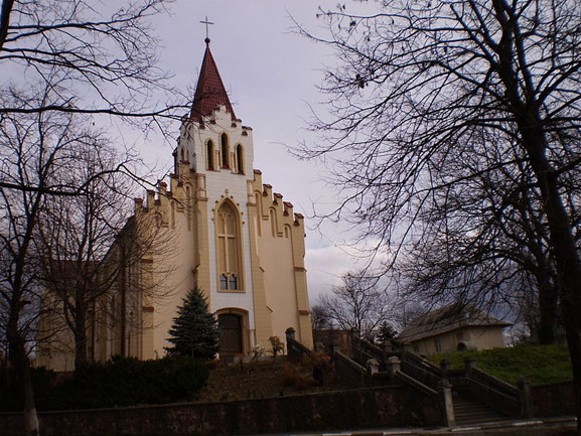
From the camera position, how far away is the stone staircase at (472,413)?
1871 centimetres

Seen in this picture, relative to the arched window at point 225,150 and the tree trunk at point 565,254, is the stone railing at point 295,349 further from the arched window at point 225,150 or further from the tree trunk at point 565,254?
the tree trunk at point 565,254

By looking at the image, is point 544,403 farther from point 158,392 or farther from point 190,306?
point 190,306

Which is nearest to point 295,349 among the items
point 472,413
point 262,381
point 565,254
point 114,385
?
point 262,381

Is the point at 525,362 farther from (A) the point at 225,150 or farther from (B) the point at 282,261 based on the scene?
(A) the point at 225,150

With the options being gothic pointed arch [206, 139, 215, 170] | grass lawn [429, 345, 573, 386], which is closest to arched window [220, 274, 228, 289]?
gothic pointed arch [206, 139, 215, 170]

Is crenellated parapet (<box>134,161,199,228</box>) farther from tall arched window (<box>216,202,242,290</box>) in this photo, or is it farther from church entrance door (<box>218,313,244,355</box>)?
church entrance door (<box>218,313,244,355</box>)

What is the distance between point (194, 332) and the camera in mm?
30000

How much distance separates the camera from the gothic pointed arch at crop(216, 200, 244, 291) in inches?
1417

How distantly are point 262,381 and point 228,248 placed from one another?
13.7 m

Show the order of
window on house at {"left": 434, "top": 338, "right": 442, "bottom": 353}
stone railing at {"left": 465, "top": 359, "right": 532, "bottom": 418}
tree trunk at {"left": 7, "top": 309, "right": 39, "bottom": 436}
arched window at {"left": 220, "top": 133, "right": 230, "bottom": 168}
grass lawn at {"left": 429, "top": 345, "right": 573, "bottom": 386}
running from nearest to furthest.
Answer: tree trunk at {"left": 7, "top": 309, "right": 39, "bottom": 436}
stone railing at {"left": 465, "top": 359, "right": 532, "bottom": 418}
grass lawn at {"left": 429, "top": 345, "right": 573, "bottom": 386}
arched window at {"left": 220, "top": 133, "right": 230, "bottom": 168}
window on house at {"left": 434, "top": 338, "right": 442, "bottom": 353}

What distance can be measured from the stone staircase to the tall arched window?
59.5 ft

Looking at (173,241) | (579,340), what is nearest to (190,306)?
(173,241)

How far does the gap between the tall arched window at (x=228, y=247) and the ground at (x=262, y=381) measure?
30.3 feet

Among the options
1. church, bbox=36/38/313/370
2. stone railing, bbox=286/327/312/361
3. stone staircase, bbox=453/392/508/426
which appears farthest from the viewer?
church, bbox=36/38/313/370
